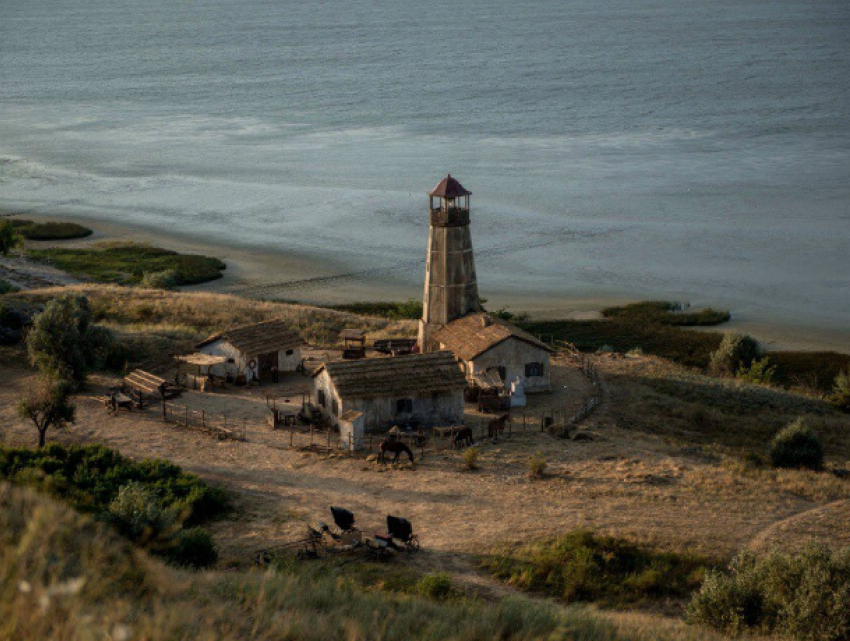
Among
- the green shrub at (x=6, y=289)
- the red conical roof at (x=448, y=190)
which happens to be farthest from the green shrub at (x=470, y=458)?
the green shrub at (x=6, y=289)

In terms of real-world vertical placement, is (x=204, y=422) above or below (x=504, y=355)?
below

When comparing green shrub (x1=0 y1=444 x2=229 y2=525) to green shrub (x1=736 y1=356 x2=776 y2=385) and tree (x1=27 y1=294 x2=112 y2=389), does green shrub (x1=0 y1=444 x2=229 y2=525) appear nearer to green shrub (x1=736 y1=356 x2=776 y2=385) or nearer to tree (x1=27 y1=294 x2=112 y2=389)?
tree (x1=27 y1=294 x2=112 y2=389)

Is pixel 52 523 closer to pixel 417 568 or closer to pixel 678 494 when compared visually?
pixel 417 568

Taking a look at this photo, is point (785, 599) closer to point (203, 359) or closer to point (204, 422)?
point (204, 422)

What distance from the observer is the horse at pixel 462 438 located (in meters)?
30.0

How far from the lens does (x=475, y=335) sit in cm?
3612

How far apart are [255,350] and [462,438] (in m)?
9.36

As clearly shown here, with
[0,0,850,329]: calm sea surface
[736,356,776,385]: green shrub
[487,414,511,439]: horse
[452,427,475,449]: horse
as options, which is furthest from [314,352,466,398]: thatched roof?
[0,0,850,329]: calm sea surface

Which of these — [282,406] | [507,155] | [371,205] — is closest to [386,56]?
[507,155]

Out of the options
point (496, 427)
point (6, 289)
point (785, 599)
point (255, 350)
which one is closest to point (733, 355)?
point (496, 427)

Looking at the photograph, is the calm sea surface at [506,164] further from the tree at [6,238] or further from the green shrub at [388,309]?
the tree at [6,238]

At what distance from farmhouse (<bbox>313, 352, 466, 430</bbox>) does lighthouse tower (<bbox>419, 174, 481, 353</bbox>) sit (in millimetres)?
5506

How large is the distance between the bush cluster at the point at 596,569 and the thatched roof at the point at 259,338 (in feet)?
54.4

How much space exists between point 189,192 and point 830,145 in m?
58.9
